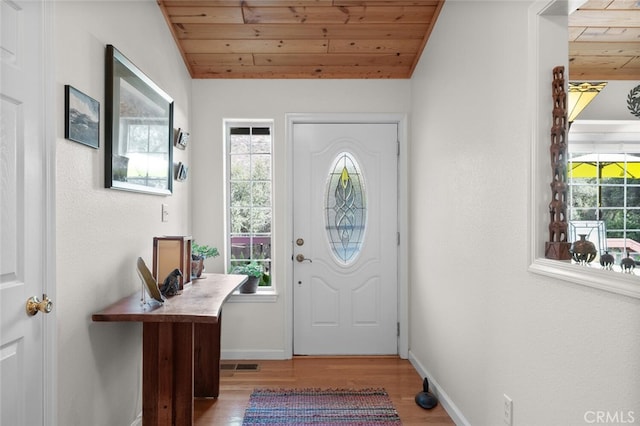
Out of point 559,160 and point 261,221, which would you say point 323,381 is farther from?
point 559,160

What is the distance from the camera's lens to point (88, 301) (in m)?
1.84

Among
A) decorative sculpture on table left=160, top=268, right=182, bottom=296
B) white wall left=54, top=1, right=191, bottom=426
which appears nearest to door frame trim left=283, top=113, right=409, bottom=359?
white wall left=54, top=1, right=191, bottom=426

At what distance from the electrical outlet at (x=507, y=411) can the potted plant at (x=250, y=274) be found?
214 centimetres

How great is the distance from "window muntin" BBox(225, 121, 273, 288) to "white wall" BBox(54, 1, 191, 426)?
1.03 metres

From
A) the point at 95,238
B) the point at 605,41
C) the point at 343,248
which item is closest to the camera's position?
the point at 95,238

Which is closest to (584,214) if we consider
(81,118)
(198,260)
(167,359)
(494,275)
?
(494,275)

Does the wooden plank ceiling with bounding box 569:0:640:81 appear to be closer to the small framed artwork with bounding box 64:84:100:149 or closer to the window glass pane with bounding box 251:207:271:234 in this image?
the small framed artwork with bounding box 64:84:100:149

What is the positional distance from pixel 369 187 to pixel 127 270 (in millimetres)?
2051

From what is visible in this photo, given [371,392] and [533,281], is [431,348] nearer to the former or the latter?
[371,392]

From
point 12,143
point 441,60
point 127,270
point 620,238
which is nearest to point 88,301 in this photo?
point 127,270

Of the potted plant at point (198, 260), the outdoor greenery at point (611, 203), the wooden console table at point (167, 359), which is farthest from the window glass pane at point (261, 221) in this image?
the outdoor greenery at point (611, 203)

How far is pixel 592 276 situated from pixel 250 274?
2.61 meters

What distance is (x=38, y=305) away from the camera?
1478 mm

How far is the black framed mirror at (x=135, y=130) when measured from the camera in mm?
1998
